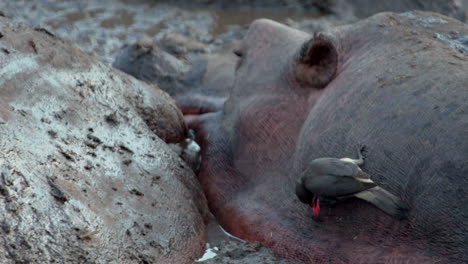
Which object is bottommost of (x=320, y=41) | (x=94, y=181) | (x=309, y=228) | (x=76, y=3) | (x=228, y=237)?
(x=76, y=3)

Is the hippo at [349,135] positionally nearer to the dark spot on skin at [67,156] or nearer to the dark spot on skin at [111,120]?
the dark spot on skin at [111,120]

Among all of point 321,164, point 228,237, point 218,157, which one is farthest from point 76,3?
point 321,164

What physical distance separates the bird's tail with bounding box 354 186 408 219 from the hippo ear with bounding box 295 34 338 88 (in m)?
0.75

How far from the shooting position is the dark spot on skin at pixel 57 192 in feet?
7.59

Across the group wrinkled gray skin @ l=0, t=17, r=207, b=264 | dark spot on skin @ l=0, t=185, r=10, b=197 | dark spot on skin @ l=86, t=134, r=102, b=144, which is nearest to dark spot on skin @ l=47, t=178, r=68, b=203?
wrinkled gray skin @ l=0, t=17, r=207, b=264

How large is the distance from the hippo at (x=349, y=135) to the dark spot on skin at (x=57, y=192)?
0.82 metres

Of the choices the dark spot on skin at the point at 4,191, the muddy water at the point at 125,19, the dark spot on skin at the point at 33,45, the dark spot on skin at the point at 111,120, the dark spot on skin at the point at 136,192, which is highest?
the dark spot on skin at the point at 33,45

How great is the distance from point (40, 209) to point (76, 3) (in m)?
5.00

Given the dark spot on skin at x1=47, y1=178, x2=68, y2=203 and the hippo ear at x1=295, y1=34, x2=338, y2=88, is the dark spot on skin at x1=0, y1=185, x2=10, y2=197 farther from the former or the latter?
the hippo ear at x1=295, y1=34, x2=338, y2=88

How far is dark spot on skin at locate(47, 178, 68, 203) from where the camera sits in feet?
7.59

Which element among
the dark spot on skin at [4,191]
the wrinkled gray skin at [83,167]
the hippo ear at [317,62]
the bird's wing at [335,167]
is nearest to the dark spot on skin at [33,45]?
the wrinkled gray skin at [83,167]

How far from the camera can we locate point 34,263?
214 cm

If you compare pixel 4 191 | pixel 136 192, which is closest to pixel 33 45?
pixel 136 192

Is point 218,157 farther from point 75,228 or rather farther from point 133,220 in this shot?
point 75,228
